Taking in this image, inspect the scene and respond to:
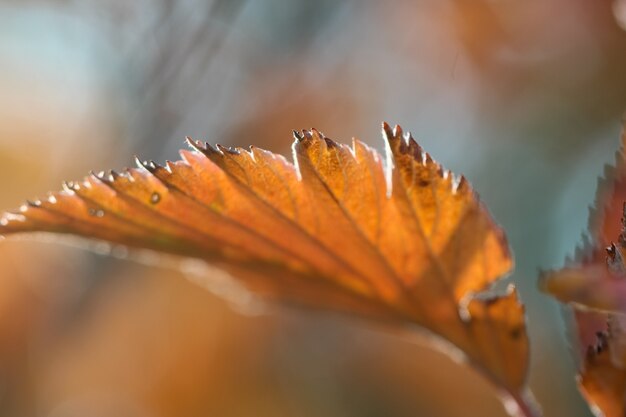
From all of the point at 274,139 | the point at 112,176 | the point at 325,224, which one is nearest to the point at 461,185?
the point at 325,224

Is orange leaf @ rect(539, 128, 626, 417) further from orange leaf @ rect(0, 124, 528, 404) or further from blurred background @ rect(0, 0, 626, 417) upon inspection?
blurred background @ rect(0, 0, 626, 417)

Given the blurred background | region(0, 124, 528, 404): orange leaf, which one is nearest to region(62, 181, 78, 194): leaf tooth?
region(0, 124, 528, 404): orange leaf

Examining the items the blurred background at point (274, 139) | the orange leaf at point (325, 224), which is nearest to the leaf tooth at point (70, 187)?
the orange leaf at point (325, 224)

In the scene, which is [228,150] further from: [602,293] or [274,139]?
[274,139]

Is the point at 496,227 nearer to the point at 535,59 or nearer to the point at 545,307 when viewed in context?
the point at 535,59

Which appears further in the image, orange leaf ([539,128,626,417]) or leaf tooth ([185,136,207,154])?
leaf tooth ([185,136,207,154])
